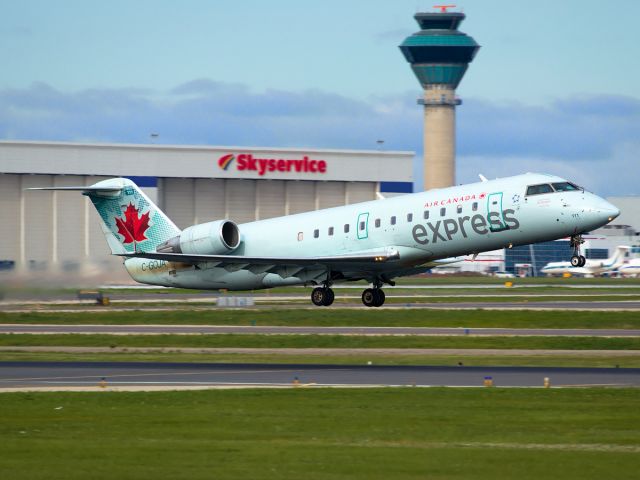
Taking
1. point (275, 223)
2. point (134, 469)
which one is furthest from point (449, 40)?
point (134, 469)

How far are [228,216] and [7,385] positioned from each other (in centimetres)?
6699

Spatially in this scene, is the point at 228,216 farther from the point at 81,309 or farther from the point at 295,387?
the point at 295,387

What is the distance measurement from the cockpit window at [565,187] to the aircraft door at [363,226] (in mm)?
6522

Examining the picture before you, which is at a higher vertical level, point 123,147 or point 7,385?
point 123,147

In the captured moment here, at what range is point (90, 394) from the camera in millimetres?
26156

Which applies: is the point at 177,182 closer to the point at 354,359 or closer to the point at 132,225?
the point at 132,225

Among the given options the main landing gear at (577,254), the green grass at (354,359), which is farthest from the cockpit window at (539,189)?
the green grass at (354,359)

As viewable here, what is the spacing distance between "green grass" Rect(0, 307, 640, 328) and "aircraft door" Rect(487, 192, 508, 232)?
49.5 feet

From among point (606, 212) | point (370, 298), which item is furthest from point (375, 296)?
point (606, 212)

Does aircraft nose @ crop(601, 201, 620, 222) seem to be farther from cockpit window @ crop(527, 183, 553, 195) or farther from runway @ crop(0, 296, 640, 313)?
runway @ crop(0, 296, 640, 313)

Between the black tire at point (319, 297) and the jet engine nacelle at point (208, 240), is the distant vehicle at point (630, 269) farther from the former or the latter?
the black tire at point (319, 297)

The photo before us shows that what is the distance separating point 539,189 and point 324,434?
1570 centimetres

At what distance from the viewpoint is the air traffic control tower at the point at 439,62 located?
520 ft

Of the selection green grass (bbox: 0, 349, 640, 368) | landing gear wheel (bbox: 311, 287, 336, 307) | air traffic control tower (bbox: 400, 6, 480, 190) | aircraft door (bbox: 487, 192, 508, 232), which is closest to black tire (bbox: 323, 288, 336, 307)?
landing gear wheel (bbox: 311, 287, 336, 307)
